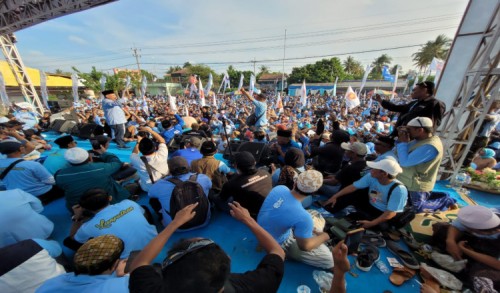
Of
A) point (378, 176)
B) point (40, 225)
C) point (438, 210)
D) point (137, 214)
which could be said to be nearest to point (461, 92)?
point (438, 210)

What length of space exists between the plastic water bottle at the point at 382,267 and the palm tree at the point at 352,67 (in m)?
61.4

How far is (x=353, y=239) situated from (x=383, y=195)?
0.88m

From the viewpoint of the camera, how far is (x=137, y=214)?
238cm

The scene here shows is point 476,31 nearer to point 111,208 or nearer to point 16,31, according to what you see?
point 111,208

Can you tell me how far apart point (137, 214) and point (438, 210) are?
16.7 feet

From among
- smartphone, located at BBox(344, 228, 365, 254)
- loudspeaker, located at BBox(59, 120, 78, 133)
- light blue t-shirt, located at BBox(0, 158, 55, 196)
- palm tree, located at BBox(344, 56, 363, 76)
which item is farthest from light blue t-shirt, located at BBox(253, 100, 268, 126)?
palm tree, located at BBox(344, 56, 363, 76)

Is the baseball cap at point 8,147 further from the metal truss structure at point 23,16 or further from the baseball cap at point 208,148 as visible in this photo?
the metal truss structure at point 23,16

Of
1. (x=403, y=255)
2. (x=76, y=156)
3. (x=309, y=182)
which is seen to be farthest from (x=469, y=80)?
(x=76, y=156)

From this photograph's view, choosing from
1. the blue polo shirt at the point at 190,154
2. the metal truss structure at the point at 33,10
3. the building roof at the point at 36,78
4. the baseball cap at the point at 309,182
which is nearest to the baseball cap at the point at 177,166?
the blue polo shirt at the point at 190,154

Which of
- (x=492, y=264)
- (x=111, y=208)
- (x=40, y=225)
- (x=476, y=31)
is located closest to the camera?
(x=492, y=264)

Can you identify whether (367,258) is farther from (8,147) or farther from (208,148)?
(8,147)

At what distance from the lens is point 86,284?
134 centimetres

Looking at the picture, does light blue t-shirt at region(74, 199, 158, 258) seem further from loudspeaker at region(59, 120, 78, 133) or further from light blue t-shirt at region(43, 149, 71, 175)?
loudspeaker at region(59, 120, 78, 133)

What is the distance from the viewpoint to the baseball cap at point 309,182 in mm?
1977
